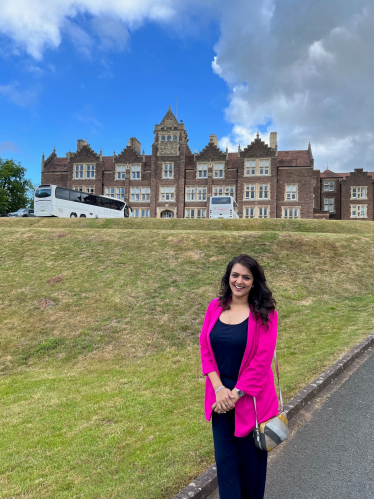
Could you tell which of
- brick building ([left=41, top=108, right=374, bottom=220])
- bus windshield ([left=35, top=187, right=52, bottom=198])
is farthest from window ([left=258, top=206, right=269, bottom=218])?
bus windshield ([left=35, top=187, right=52, bottom=198])

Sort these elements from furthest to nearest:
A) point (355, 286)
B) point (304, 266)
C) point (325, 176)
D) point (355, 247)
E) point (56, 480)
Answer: point (325, 176)
point (355, 247)
point (304, 266)
point (355, 286)
point (56, 480)

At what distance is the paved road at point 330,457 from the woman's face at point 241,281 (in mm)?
2327

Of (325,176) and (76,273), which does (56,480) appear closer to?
(76,273)

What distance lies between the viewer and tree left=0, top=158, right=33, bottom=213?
212ft

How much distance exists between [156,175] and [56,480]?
4847 cm

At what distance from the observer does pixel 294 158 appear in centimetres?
4909

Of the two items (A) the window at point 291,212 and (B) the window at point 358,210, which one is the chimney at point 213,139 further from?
(B) the window at point 358,210

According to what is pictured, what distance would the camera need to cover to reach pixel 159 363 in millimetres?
9297

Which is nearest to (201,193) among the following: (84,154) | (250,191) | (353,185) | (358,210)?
(250,191)

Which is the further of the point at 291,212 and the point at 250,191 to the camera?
the point at 250,191

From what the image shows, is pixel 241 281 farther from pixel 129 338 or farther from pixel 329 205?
pixel 329 205

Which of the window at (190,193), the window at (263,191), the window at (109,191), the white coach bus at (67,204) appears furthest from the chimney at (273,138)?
the white coach bus at (67,204)

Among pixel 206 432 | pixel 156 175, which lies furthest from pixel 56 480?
pixel 156 175

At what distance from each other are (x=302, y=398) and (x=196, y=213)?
4462cm
